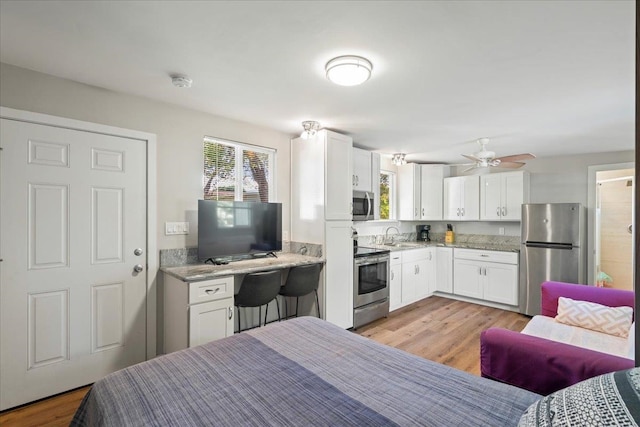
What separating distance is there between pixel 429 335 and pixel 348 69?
307cm

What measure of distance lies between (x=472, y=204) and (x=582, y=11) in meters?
4.03

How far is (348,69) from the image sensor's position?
1986 millimetres

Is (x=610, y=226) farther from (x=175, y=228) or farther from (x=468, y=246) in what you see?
(x=175, y=228)

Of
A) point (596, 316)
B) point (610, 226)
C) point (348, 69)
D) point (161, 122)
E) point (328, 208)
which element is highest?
point (348, 69)

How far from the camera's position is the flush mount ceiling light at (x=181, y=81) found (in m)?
2.22

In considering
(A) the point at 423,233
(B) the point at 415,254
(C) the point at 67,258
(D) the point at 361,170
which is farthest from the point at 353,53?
(A) the point at 423,233

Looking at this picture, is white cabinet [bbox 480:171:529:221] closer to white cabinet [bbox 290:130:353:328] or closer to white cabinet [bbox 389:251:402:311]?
white cabinet [bbox 389:251:402:311]

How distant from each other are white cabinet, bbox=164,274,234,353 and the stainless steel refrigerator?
4077 mm

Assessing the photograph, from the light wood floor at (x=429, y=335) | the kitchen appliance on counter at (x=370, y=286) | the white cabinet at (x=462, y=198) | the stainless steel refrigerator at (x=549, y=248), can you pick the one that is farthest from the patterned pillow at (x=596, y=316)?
the white cabinet at (x=462, y=198)

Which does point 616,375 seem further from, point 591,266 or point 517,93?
point 591,266

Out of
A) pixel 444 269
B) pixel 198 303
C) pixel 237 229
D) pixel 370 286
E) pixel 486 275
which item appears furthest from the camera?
pixel 444 269

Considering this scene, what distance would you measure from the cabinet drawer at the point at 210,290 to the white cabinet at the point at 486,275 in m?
3.91

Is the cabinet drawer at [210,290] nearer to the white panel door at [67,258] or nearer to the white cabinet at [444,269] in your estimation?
the white panel door at [67,258]

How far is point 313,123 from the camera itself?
3291mm
